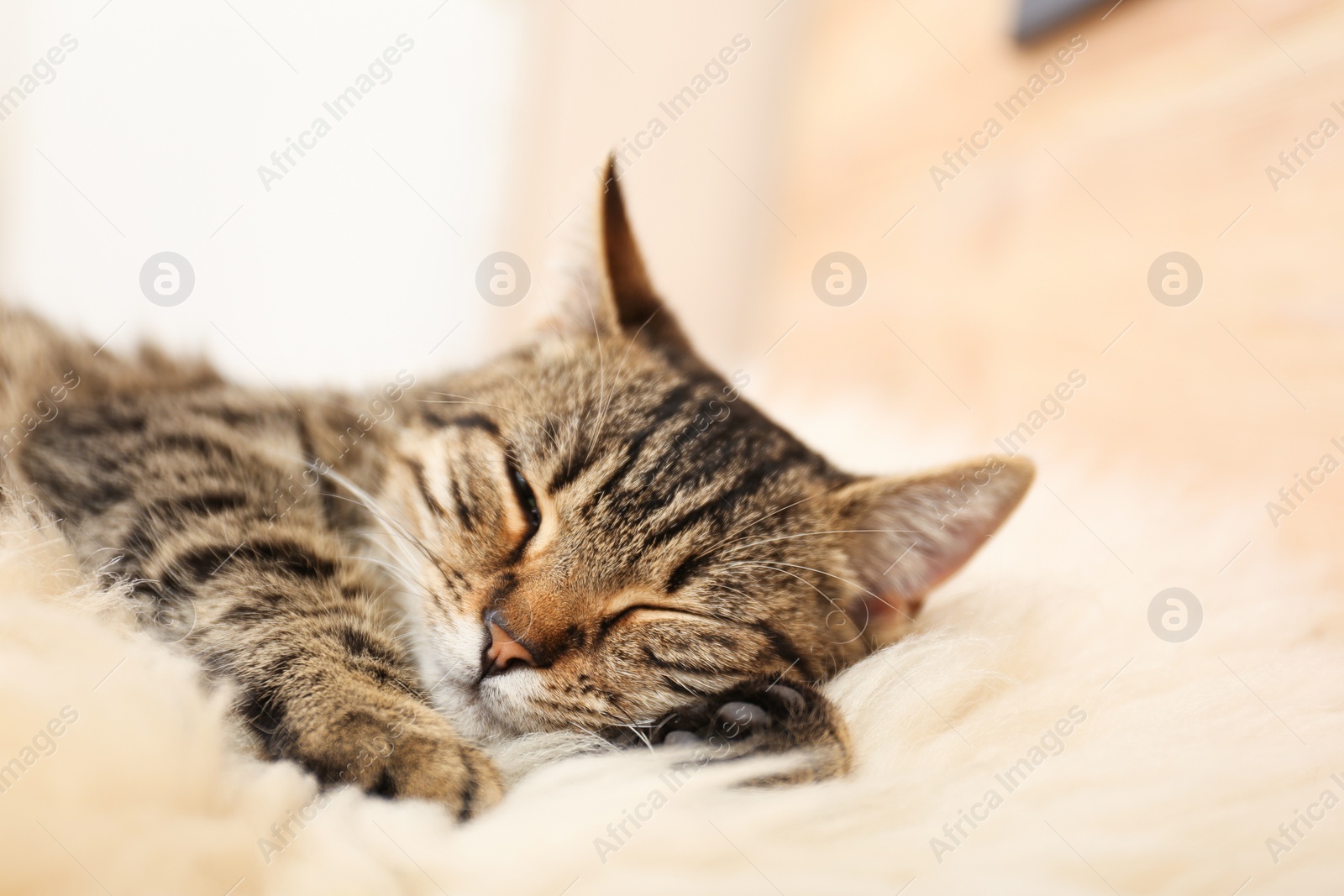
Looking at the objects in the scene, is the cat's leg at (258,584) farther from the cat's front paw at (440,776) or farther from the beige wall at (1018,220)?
the beige wall at (1018,220)

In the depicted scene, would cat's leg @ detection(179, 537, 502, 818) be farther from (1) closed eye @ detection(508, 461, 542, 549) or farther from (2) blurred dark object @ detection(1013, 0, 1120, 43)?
(2) blurred dark object @ detection(1013, 0, 1120, 43)

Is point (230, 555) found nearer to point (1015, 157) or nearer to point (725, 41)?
point (1015, 157)

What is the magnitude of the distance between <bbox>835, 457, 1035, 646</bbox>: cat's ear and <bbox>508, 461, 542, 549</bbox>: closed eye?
40 cm

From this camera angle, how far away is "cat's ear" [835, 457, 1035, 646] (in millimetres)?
997

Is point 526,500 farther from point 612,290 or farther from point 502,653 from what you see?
point 612,290

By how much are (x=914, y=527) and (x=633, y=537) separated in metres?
0.38

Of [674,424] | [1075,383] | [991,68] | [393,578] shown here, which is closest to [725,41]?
[991,68]

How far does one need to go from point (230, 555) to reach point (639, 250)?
2.32 ft

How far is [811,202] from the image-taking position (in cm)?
277

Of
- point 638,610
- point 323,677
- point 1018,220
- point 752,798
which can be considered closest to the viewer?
point 752,798

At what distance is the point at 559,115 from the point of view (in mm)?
2770

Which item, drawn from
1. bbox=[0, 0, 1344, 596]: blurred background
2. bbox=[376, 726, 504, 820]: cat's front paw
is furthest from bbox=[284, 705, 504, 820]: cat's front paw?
bbox=[0, 0, 1344, 596]: blurred background

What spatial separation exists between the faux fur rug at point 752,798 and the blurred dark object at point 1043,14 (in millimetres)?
1488

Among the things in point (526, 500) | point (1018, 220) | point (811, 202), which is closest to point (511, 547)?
point (526, 500)
